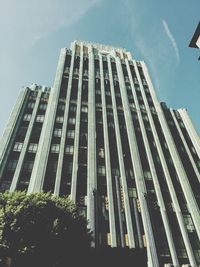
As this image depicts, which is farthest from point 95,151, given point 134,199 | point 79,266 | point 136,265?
point 79,266

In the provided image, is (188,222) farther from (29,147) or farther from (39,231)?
(29,147)

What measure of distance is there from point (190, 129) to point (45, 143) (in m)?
28.0

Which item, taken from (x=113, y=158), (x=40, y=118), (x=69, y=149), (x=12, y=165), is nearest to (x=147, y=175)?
(x=113, y=158)

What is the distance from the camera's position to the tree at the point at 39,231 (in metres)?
17.1

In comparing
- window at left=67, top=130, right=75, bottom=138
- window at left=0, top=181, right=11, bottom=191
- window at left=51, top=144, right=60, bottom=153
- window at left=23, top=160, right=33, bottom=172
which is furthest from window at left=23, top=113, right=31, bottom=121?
window at left=0, top=181, right=11, bottom=191

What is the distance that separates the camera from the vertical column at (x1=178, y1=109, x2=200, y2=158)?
43688 mm

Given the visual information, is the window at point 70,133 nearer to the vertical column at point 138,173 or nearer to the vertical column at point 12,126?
the vertical column at point 12,126

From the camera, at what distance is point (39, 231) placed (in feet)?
60.0

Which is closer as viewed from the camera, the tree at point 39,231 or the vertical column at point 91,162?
the tree at point 39,231

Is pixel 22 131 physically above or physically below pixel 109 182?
above

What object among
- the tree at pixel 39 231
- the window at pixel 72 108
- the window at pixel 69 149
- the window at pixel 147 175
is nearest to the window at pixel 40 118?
the window at pixel 72 108

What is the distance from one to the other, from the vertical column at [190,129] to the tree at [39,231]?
2974 centimetres

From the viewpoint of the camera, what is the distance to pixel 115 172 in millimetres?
34844

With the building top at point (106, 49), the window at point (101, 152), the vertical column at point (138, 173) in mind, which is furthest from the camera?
the building top at point (106, 49)
